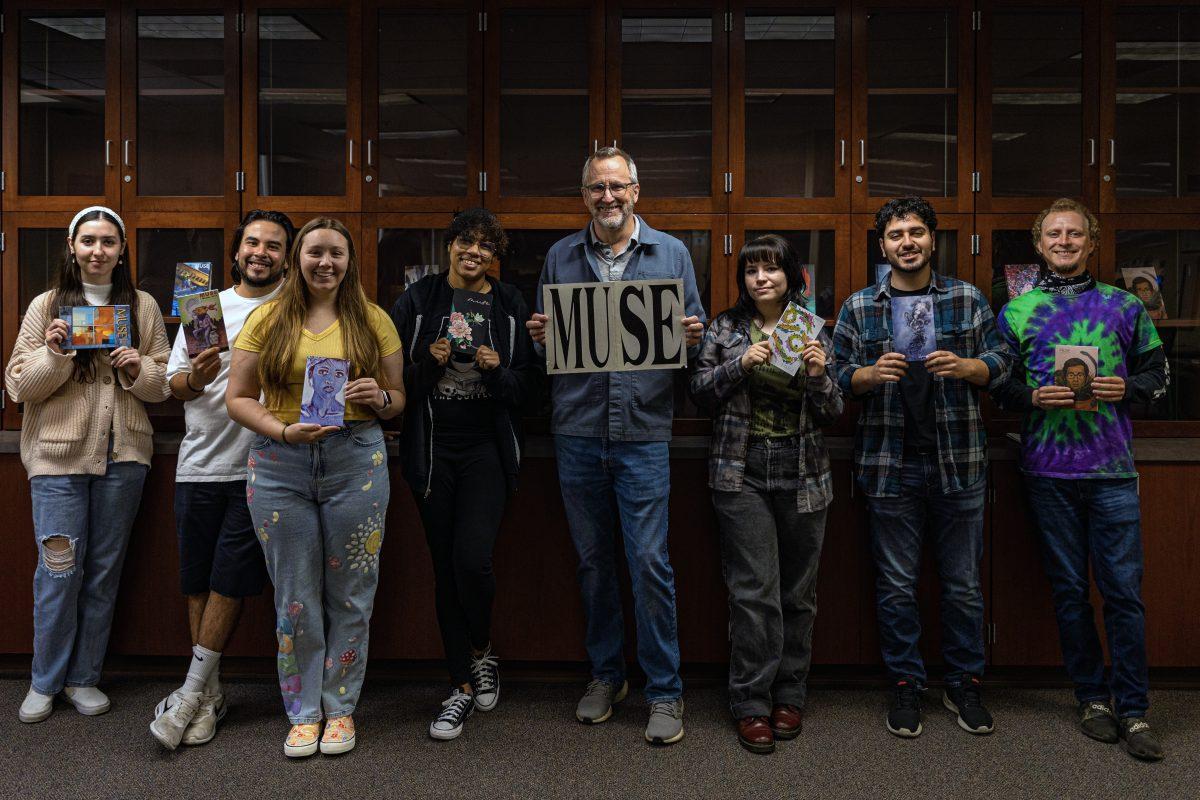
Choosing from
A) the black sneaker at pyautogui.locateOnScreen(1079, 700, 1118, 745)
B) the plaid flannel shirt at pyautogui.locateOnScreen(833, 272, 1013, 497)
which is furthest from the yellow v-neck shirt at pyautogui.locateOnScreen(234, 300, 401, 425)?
the black sneaker at pyautogui.locateOnScreen(1079, 700, 1118, 745)

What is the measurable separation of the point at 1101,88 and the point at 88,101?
3.77 m

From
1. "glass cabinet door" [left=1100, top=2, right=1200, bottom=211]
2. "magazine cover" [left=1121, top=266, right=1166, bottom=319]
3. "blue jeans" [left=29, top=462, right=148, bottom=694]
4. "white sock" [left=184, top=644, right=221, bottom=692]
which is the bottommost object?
"white sock" [left=184, top=644, right=221, bottom=692]

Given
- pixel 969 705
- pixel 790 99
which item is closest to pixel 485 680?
pixel 969 705

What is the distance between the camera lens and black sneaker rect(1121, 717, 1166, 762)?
235 centimetres

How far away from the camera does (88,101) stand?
3066 mm

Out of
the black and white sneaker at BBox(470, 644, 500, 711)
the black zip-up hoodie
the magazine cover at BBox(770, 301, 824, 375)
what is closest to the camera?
the magazine cover at BBox(770, 301, 824, 375)

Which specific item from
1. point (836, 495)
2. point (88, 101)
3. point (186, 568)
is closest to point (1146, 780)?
point (836, 495)

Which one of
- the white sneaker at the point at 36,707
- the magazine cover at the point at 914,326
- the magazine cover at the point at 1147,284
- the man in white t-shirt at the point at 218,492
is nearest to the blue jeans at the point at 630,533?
the magazine cover at the point at 914,326

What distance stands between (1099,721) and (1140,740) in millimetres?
128

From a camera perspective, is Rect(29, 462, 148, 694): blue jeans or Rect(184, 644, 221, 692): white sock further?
Rect(29, 462, 148, 694): blue jeans

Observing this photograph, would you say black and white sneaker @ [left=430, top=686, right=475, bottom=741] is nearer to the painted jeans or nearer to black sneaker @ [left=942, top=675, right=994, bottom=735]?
the painted jeans

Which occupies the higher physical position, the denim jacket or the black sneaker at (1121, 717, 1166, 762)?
the denim jacket

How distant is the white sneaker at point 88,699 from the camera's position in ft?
8.67

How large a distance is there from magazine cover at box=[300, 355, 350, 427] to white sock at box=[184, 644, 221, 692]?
88 cm
